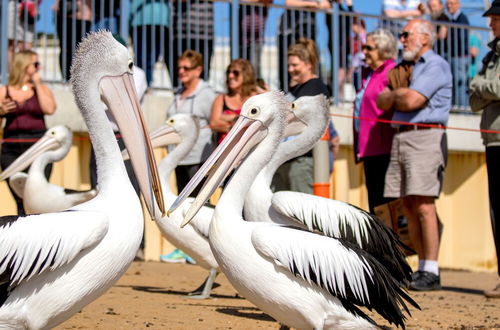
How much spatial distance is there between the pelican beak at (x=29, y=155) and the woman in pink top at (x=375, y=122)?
3.15 metres

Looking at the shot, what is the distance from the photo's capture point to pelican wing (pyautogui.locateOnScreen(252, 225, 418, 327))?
15.9ft

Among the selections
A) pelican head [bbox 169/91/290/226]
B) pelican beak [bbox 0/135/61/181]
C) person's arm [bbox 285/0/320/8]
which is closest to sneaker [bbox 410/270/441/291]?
pelican head [bbox 169/91/290/226]

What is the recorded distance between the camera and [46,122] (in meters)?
10.5

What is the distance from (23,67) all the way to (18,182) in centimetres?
117

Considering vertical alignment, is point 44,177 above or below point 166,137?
below

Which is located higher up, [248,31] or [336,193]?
[248,31]

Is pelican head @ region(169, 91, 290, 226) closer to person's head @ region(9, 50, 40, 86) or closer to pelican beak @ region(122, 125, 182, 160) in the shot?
pelican beak @ region(122, 125, 182, 160)

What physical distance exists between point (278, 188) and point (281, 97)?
2999 millimetres

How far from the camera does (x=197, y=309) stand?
667cm

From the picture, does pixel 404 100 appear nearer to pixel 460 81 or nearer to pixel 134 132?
pixel 134 132

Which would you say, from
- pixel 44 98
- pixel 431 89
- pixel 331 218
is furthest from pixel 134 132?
pixel 44 98

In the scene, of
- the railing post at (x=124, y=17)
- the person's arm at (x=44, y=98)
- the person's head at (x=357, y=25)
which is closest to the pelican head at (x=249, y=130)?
the person's arm at (x=44, y=98)

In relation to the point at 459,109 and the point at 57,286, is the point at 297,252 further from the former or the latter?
the point at 459,109

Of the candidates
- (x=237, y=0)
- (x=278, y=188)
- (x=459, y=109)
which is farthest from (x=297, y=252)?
(x=459, y=109)
